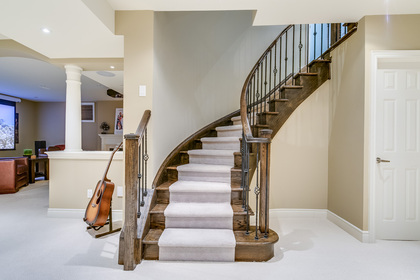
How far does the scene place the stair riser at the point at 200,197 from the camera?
253cm

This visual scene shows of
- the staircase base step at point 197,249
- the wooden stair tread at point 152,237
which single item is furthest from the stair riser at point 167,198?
the staircase base step at point 197,249

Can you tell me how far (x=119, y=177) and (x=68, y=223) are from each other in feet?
2.91

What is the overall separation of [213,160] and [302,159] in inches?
53.2

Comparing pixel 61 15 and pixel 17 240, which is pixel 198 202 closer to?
pixel 17 240

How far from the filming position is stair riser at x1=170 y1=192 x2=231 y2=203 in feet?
8.29

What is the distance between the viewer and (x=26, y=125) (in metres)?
8.37

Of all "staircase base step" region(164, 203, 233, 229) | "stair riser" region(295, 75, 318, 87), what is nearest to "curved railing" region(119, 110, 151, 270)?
"staircase base step" region(164, 203, 233, 229)

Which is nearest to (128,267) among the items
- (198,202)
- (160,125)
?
(198,202)

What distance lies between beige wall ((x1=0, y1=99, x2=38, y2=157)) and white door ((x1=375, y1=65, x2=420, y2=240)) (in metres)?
10.3

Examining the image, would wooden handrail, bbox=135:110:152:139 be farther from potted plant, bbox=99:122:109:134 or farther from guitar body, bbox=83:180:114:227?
potted plant, bbox=99:122:109:134

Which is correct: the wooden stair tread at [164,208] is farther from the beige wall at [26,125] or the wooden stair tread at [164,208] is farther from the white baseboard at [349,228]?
the beige wall at [26,125]

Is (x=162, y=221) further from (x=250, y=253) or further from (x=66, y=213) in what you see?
(x=66, y=213)

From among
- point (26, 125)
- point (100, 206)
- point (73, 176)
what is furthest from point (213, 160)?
point (26, 125)

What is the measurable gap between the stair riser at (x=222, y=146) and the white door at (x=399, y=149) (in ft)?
5.74
